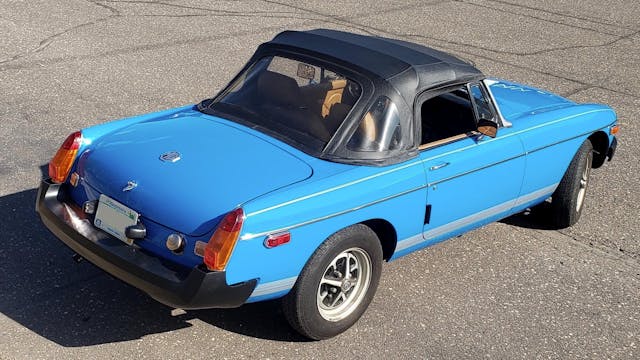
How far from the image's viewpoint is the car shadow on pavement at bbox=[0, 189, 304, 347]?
4.65m

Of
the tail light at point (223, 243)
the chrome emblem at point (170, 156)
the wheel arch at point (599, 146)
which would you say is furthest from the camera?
the wheel arch at point (599, 146)

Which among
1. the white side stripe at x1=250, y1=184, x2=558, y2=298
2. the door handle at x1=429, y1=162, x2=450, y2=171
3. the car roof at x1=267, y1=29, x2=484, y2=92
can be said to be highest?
the car roof at x1=267, y1=29, x2=484, y2=92

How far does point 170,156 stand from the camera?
4.69 meters

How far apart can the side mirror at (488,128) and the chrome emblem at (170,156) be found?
1.86m

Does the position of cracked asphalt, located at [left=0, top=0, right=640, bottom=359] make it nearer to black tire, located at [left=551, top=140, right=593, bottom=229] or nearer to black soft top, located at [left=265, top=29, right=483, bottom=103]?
black tire, located at [left=551, top=140, right=593, bottom=229]

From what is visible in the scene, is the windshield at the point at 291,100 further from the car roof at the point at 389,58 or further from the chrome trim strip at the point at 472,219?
the chrome trim strip at the point at 472,219

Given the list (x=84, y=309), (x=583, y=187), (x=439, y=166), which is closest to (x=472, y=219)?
(x=439, y=166)

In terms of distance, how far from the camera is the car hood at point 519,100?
593 cm

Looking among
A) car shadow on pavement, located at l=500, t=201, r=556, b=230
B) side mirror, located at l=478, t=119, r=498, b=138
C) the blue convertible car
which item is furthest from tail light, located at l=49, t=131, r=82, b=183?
car shadow on pavement, located at l=500, t=201, r=556, b=230

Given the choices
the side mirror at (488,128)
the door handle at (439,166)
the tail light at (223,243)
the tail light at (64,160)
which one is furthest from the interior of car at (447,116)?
the tail light at (64,160)

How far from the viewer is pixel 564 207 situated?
6.21m

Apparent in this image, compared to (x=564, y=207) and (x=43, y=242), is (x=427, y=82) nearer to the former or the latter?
(x=564, y=207)

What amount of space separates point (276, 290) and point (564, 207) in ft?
9.00

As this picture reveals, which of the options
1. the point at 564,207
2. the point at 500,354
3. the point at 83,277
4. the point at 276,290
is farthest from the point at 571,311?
the point at 83,277
